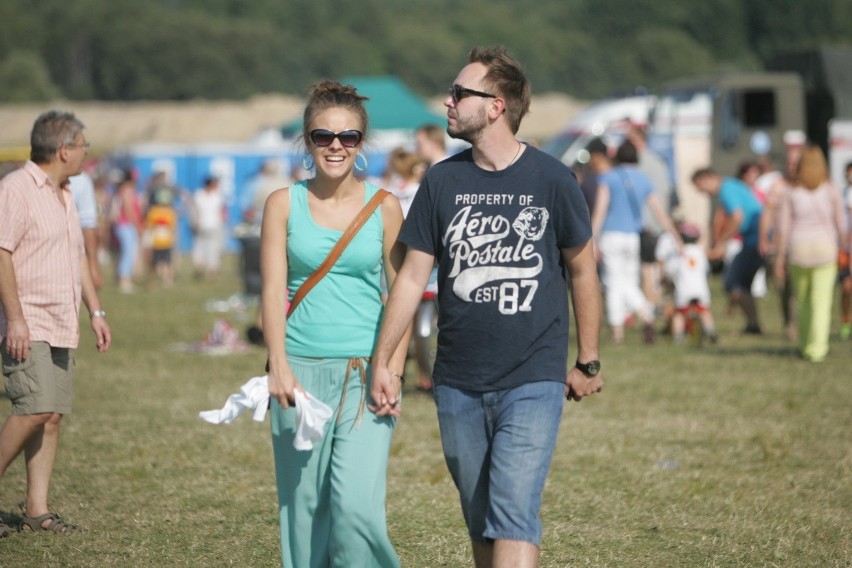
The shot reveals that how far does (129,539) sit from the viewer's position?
6.27 m

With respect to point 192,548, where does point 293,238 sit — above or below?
above

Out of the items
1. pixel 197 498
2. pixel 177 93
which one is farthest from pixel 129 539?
pixel 177 93

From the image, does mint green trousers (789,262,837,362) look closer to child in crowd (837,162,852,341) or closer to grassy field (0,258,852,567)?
grassy field (0,258,852,567)

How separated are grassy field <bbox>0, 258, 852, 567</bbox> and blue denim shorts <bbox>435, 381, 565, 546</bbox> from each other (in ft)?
4.86

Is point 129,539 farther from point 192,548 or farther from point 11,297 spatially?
point 11,297

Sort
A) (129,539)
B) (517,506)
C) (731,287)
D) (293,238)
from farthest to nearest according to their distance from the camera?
(731,287) → (129,539) → (293,238) → (517,506)

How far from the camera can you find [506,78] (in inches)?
176

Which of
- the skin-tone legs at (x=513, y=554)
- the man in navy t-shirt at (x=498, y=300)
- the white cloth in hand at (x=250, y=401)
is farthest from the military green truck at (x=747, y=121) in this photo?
the skin-tone legs at (x=513, y=554)

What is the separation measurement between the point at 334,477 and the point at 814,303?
8337 mm

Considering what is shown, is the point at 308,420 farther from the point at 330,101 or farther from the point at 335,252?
the point at 330,101

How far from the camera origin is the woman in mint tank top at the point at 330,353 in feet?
14.9

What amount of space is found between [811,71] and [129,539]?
69.6 ft

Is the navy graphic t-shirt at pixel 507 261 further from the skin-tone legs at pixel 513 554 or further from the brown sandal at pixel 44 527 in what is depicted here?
the brown sandal at pixel 44 527

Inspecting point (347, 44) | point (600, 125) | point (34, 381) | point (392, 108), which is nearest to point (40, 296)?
point (34, 381)
